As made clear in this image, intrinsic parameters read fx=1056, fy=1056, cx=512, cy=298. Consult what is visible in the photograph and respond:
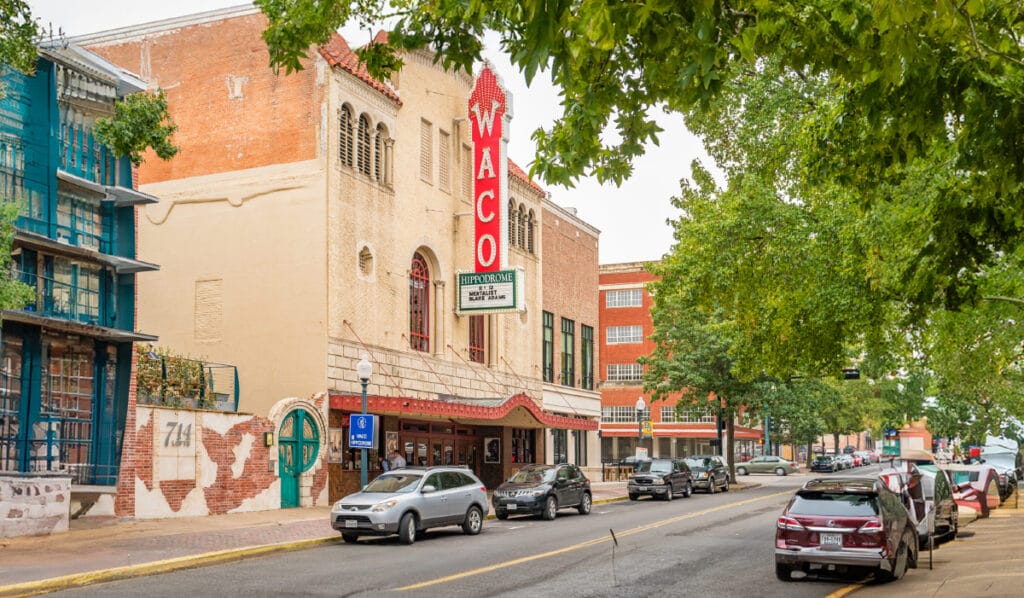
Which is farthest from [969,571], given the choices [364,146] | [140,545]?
[364,146]

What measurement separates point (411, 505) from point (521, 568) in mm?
4929

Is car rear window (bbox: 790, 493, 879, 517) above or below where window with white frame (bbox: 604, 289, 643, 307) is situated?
below

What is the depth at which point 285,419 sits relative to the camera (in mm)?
28109

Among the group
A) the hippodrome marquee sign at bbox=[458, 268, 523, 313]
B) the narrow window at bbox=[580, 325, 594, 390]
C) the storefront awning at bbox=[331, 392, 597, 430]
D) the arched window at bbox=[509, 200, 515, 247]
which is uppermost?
the arched window at bbox=[509, 200, 515, 247]

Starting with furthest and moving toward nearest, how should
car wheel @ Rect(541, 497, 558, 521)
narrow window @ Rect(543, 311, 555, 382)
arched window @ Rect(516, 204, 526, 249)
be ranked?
narrow window @ Rect(543, 311, 555, 382)
arched window @ Rect(516, 204, 526, 249)
car wheel @ Rect(541, 497, 558, 521)

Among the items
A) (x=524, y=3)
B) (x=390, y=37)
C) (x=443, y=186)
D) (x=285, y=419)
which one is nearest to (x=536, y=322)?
(x=443, y=186)

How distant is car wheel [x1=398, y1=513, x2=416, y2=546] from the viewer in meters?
20.3

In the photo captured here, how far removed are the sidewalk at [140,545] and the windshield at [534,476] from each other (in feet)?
16.4

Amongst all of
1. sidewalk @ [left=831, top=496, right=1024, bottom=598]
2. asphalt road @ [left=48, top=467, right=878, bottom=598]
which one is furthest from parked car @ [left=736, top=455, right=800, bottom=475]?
asphalt road @ [left=48, top=467, right=878, bottom=598]

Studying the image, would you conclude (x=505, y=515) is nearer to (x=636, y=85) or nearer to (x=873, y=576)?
(x=873, y=576)

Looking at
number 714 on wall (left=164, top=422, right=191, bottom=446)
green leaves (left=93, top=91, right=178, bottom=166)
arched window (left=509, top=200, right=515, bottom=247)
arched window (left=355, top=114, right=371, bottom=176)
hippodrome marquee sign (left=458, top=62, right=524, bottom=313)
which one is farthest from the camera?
arched window (left=509, top=200, right=515, bottom=247)

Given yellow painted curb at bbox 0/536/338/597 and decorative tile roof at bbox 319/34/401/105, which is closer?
yellow painted curb at bbox 0/536/338/597

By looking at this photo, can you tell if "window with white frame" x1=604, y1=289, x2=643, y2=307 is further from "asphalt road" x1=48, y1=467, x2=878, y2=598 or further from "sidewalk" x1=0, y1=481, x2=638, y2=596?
"sidewalk" x1=0, y1=481, x2=638, y2=596

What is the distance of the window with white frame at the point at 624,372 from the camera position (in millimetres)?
78938
